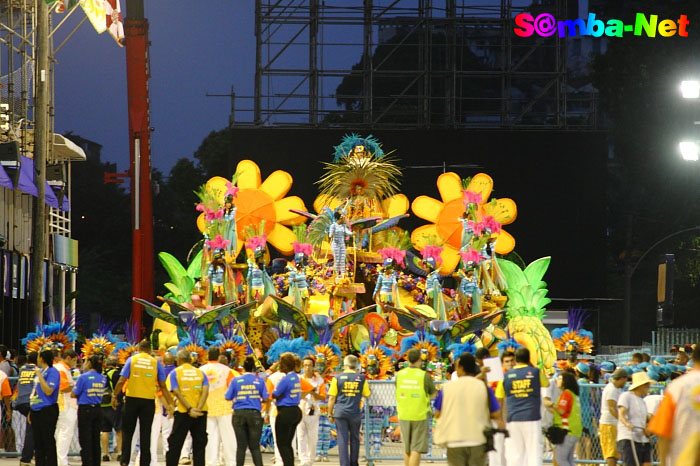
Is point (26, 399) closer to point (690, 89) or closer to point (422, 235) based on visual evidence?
point (690, 89)

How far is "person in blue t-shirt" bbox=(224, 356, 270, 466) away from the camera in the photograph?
45.6 ft

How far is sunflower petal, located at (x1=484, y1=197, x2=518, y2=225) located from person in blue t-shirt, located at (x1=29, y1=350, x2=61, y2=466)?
16.6 meters

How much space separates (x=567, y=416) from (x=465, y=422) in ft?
9.08

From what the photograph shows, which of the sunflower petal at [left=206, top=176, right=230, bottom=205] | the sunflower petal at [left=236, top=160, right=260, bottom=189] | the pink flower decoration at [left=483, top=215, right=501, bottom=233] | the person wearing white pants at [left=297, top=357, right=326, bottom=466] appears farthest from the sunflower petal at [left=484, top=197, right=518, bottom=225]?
the person wearing white pants at [left=297, top=357, right=326, bottom=466]

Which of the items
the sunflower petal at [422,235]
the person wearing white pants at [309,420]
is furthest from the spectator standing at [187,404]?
the sunflower petal at [422,235]

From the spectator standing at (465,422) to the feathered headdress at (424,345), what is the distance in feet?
36.8

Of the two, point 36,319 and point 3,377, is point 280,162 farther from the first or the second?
point 3,377

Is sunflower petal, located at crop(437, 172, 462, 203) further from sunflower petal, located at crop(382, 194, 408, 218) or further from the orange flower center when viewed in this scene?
the orange flower center

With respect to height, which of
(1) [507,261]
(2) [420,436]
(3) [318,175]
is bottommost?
(2) [420,436]

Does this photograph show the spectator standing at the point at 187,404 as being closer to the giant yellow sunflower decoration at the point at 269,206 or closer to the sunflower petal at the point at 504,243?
the giant yellow sunflower decoration at the point at 269,206

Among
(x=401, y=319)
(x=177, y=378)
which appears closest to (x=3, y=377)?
(x=177, y=378)

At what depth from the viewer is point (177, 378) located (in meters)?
13.6

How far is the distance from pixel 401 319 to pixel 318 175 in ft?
31.4

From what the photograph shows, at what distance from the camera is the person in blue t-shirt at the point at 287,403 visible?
550 inches
